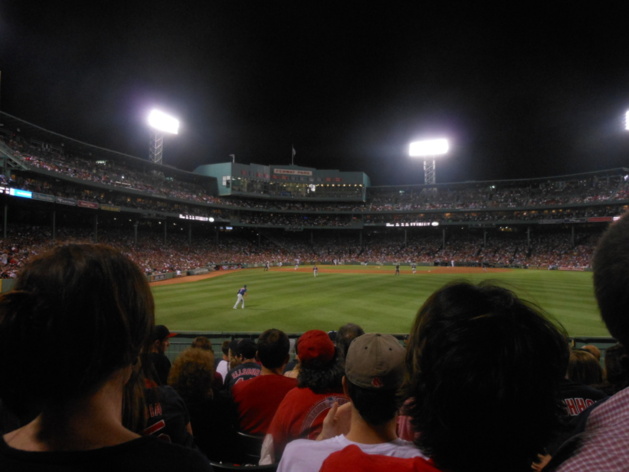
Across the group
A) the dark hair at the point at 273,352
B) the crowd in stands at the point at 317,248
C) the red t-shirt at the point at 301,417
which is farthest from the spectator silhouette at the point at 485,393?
the crowd in stands at the point at 317,248

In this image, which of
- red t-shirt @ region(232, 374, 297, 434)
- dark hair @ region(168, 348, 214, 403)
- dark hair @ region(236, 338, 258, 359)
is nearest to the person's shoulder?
dark hair @ region(168, 348, 214, 403)

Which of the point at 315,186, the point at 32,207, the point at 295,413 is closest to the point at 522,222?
the point at 315,186

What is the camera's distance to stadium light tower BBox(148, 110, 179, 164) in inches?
2324

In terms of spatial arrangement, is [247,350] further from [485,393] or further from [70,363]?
[485,393]

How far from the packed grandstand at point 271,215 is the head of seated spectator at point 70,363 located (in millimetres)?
33294

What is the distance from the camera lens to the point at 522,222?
216 feet

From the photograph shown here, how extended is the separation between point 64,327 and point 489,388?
68.1 inches

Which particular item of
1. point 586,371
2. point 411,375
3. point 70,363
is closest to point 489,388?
point 411,375

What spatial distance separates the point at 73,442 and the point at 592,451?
1842 mm

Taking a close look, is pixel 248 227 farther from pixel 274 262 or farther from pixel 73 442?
pixel 73 442

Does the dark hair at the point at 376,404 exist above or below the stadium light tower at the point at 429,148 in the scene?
below

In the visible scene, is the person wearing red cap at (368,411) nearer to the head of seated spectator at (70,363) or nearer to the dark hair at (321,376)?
the head of seated spectator at (70,363)

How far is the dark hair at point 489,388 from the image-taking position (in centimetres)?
132

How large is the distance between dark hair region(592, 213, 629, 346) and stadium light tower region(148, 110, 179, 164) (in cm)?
6739
